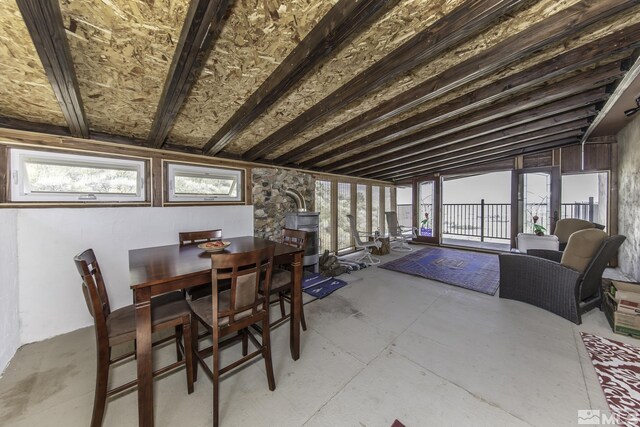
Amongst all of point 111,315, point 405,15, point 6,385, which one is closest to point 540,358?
point 405,15

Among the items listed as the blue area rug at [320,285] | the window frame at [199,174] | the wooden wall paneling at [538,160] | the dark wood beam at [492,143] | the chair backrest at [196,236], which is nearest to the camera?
the chair backrest at [196,236]

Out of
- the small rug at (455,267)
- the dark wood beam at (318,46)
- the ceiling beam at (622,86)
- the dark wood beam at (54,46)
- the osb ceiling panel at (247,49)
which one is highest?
the ceiling beam at (622,86)

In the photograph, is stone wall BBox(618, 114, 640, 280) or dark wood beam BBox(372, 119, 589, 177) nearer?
stone wall BBox(618, 114, 640, 280)

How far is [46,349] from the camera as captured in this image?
2.11 metres

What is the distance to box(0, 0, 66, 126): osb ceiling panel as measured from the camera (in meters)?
1.27

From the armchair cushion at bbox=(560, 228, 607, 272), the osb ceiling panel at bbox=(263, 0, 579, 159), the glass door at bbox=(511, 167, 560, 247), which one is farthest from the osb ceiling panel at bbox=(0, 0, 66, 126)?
the glass door at bbox=(511, 167, 560, 247)

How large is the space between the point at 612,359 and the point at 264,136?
433 centimetres

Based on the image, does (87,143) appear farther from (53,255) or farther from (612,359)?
(612,359)

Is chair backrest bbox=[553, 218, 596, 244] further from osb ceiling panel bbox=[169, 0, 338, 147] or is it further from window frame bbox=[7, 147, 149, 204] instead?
window frame bbox=[7, 147, 149, 204]

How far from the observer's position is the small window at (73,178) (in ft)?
7.62

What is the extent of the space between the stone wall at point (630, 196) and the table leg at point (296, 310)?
483 centimetres

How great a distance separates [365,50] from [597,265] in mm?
3416

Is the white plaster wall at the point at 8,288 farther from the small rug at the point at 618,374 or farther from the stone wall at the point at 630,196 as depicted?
the stone wall at the point at 630,196

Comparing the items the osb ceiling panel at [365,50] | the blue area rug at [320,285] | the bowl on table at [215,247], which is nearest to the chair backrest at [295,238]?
the bowl on table at [215,247]
